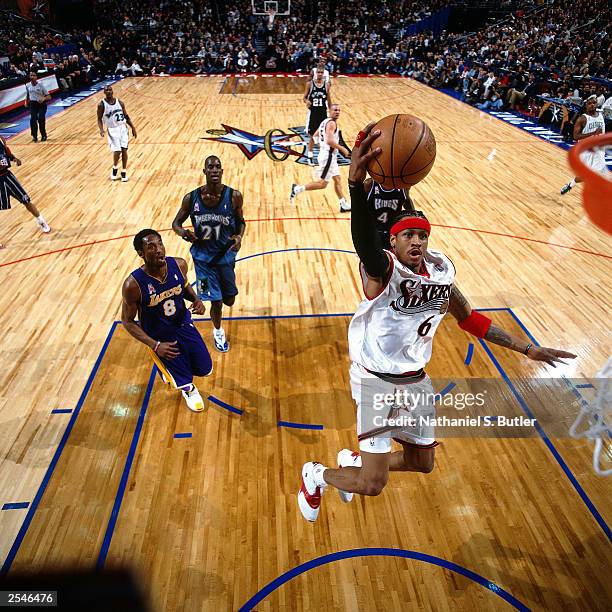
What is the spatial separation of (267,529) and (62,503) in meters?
1.39

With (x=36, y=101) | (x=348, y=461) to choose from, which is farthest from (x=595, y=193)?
(x=36, y=101)

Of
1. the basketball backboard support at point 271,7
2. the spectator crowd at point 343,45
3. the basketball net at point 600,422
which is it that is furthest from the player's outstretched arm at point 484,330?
the basketball backboard support at point 271,7

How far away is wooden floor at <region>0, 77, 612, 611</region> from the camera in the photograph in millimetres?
2883

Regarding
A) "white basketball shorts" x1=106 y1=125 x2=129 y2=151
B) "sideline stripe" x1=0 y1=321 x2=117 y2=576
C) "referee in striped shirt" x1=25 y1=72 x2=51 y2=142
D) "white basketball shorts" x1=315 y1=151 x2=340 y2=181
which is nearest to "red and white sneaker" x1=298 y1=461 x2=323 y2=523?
"sideline stripe" x1=0 y1=321 x2=117 y2=576

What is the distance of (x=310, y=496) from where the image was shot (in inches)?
121

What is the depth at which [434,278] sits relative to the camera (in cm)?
274

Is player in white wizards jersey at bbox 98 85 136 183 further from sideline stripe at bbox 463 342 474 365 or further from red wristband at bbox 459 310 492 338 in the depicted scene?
red wristband at bbox 459 310 492 338

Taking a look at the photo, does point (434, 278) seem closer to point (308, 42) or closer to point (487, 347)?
point (487, 347)

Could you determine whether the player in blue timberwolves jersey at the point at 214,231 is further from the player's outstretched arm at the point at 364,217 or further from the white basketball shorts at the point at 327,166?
the white basketball shorts at the point at 327,166

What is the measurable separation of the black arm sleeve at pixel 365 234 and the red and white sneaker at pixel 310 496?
1383 mm

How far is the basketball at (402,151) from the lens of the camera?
286cm

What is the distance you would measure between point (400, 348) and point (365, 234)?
80 cm

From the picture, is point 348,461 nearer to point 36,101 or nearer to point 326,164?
point 326,164

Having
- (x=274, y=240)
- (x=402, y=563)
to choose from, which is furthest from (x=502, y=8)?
(x=402, y=563)
